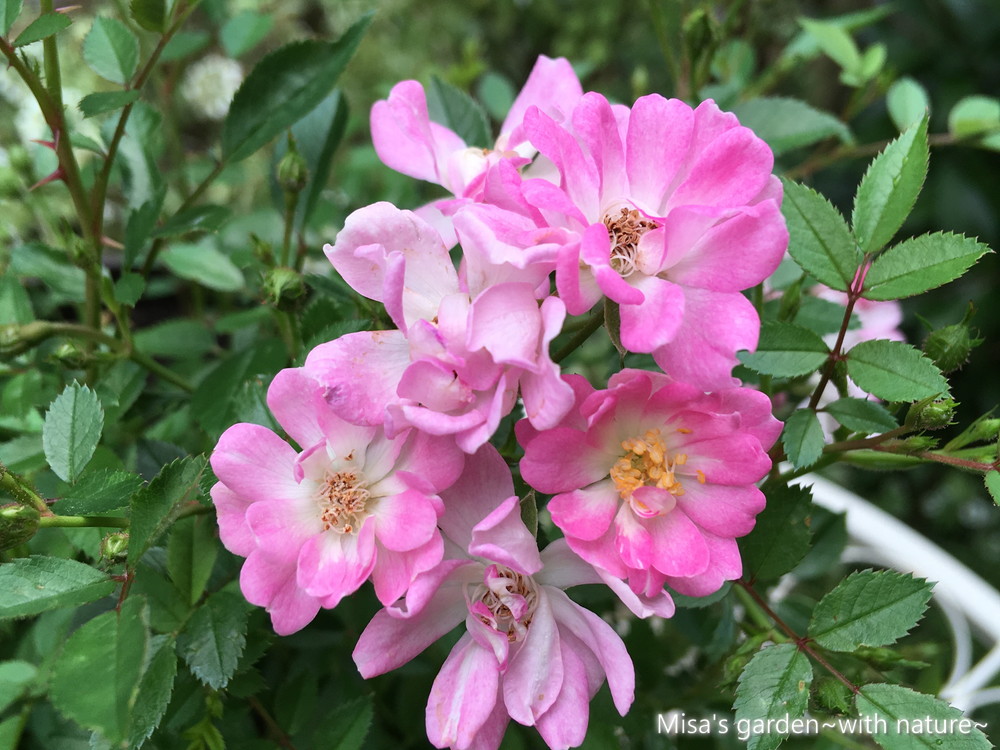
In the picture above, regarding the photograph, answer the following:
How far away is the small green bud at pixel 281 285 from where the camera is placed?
455 mm

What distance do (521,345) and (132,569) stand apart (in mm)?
215

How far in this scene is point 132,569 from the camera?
0.36 metres

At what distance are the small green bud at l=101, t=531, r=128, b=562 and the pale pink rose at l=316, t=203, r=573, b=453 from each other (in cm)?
14

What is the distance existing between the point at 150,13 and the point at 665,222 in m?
0.35

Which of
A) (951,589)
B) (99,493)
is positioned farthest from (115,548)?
(951,589)

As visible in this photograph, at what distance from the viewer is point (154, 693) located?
380 mm

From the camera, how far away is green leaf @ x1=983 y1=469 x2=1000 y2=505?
0.37 metres

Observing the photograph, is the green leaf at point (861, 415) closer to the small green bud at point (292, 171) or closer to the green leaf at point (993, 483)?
the green leaf at point (993, 483)

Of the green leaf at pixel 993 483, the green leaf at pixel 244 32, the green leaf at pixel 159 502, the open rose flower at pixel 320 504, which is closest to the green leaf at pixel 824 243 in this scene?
the green leaf at pixel 993 483

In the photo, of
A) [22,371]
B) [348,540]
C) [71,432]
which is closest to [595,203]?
[348,540]

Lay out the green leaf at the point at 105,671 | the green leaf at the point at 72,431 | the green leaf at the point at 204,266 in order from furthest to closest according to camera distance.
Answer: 1. the green leaf at the point at 204,266
2. the green leaf at the point at 72,431
3. the green leaf at the point at 105,671

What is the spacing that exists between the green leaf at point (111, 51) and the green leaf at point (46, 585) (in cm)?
33

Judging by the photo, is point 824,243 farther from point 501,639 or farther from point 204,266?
point 204,266

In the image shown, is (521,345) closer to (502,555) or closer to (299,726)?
(502,555)
